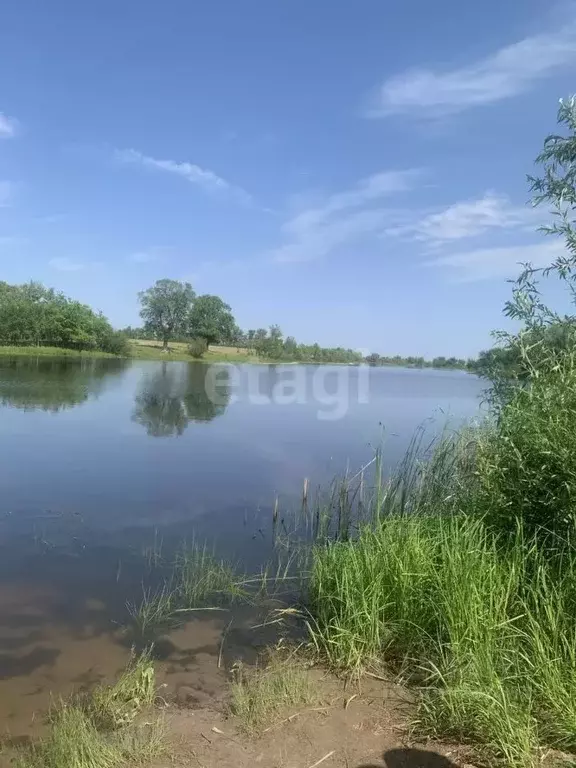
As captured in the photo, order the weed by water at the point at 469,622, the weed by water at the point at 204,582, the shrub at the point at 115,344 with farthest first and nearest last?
1. the shrub at the point at 115,344
2. the weed by water at the point at 204,582
3. the weed by water at the point at 469,622

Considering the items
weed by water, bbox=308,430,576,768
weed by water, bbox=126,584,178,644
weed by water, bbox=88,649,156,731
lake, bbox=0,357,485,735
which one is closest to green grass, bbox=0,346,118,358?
lake, bbox=0,357,485,735

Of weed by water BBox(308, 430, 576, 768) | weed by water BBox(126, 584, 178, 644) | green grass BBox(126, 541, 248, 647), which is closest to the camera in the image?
weed by water BBox(308, 430, 576, 768)

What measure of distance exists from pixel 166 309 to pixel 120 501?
325ft

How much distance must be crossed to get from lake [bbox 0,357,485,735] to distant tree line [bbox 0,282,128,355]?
137 feet

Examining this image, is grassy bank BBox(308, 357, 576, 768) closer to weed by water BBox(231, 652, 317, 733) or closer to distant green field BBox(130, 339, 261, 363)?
weed by water BBox(231, 652, 317, 733)

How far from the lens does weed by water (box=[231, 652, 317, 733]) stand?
14.1 feet

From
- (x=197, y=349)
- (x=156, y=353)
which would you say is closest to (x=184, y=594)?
(x=197, y=349)

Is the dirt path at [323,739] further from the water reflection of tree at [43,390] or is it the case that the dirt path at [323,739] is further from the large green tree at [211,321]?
the large green tree at [211,321]

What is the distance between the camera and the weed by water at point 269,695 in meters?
4.29

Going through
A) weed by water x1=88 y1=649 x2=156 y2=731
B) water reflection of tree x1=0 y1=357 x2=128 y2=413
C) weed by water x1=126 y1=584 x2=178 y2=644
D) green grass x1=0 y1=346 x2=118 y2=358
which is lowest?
weed by water x1=126 y1=584 x2=178 y2=644

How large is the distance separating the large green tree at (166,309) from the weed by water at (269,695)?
4121 inches

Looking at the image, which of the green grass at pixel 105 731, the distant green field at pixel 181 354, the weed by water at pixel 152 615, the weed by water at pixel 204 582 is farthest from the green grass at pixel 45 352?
the green grass at pixel 105 731

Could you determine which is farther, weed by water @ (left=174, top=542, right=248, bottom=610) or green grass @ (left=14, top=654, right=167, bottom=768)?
weed by water @ (left=174, top=542, right=248, bottom=610)

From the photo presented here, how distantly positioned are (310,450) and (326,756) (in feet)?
50.7
